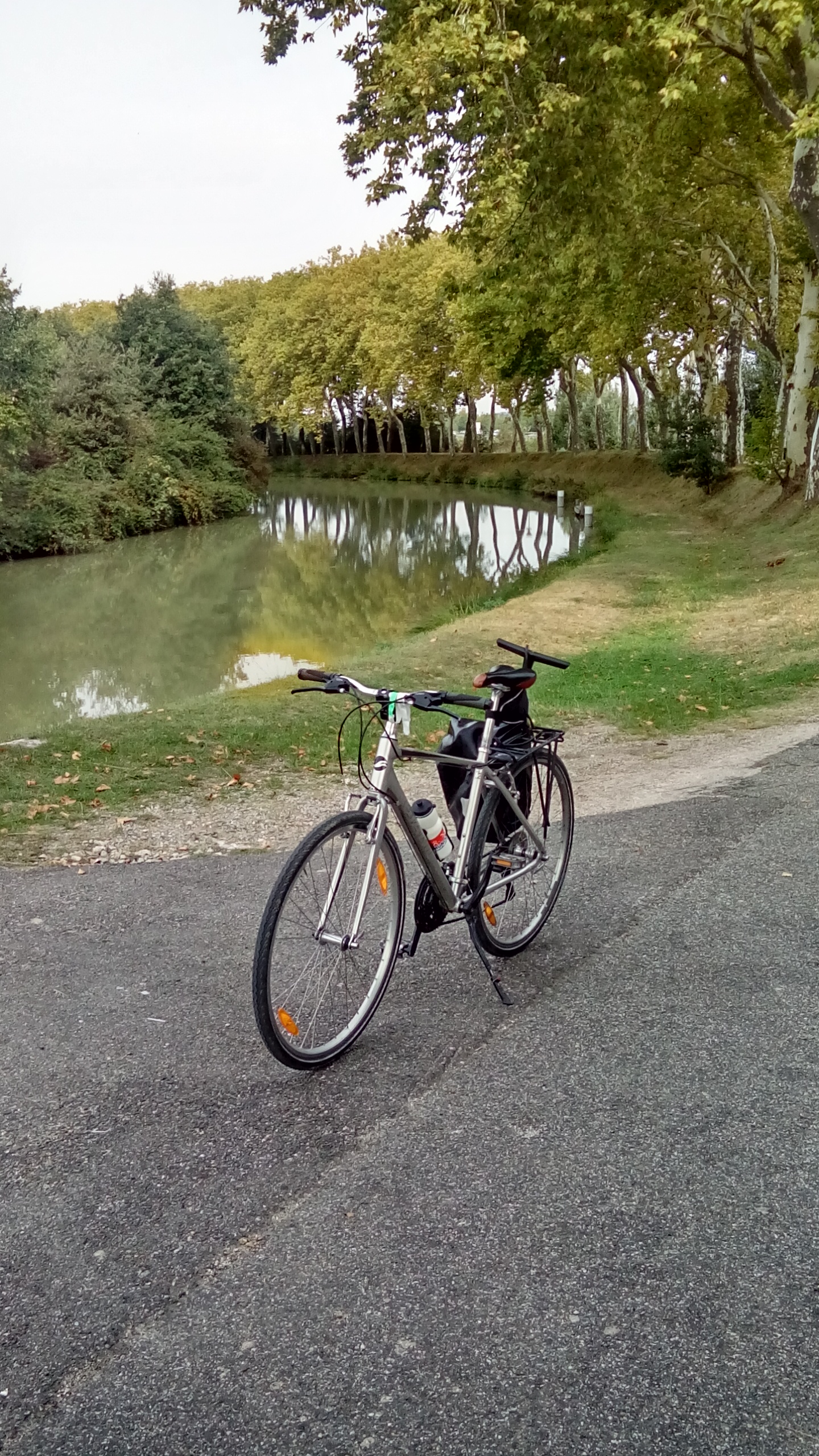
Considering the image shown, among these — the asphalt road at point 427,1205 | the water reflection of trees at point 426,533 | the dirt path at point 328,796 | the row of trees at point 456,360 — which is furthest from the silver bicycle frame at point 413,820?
the water reflection of trees at point 426,533

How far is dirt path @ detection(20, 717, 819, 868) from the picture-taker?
273 inches

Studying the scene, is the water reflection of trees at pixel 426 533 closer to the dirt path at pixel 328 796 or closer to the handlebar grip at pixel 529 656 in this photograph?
the dirt path at pixel 328 796

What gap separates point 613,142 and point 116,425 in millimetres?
29734

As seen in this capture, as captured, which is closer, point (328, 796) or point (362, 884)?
point (362, 884)

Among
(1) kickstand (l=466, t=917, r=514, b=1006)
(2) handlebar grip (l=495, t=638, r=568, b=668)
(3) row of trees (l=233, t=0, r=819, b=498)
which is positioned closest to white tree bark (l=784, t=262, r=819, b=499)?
(3) row of trees (l=233, t=0, r=819, b=498)

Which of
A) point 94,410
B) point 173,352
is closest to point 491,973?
point 94,410

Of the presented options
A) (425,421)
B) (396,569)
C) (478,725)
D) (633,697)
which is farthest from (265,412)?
(478,725)

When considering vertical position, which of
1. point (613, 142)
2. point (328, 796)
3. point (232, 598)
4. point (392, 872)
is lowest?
point (232, 598)

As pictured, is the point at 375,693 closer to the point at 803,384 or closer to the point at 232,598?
the point at 232,598

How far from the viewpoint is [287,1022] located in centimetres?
370

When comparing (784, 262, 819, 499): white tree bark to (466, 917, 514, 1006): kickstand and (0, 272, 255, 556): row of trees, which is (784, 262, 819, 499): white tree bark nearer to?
(0, 272, 255, 556): row of trees

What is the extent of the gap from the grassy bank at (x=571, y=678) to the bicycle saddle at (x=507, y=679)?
11.9 ft

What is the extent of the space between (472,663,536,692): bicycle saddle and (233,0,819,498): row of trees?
10.1 meters

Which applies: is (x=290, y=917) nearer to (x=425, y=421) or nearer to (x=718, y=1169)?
(x=718, y=1169)
